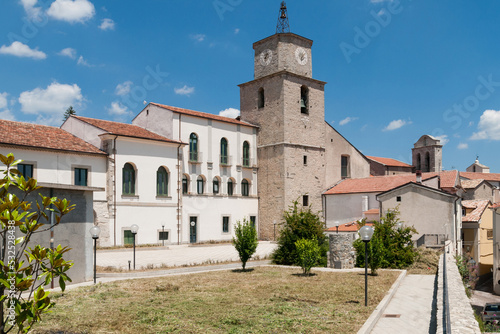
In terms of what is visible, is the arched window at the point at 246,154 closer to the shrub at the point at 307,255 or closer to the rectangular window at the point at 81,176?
the rectangular window at the point at 81,176

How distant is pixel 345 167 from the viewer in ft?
147

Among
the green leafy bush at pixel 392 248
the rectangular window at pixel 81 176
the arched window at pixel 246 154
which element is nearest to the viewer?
the green leafy bush at pixel 392 248

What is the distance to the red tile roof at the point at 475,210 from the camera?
36375mm

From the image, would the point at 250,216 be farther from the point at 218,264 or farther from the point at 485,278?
the point at 485,278

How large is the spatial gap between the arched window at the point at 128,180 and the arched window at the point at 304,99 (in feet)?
56.6

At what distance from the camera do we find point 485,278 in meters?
37.3

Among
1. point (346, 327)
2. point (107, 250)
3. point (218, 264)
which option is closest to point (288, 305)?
point (346, 327)

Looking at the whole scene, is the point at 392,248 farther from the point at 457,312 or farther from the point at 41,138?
the point at 41,138

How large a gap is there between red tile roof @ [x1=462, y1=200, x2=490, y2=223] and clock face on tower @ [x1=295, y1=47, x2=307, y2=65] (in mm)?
19623

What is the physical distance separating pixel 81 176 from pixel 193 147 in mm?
9766

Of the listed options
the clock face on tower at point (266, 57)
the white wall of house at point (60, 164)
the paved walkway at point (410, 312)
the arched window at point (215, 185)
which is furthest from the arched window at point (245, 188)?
the paved walkway at point (410, 312)

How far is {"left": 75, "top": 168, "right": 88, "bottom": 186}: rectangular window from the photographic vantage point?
28.5 metres

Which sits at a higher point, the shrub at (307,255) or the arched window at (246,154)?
the arched window at (246,154)

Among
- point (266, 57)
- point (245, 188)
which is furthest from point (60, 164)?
point (266, 57)
